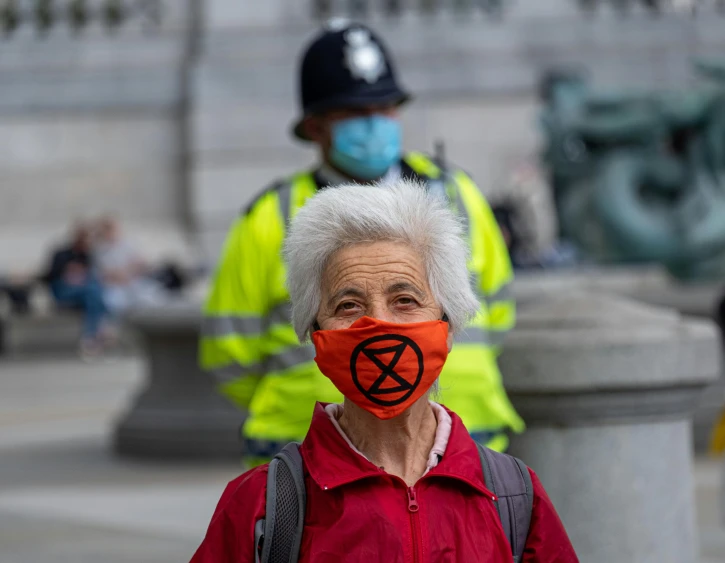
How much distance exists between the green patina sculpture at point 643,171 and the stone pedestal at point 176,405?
296 inches

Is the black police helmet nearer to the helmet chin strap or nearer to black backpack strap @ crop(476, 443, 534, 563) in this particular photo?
the helmet chin strap

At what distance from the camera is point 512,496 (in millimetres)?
2631

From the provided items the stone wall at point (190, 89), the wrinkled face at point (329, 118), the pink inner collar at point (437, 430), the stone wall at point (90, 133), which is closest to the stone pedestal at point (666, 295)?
the wrinkled face at point (329, 118)

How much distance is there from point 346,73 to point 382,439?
159 cm

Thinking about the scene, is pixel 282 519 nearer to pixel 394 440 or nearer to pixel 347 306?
pixel 394 440

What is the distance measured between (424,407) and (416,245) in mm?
294

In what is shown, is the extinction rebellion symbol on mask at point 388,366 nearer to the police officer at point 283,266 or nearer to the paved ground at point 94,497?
the police officer at point 283,266

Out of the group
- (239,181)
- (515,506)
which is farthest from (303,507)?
(239,181)

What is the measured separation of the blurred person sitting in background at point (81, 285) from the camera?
67.4ft

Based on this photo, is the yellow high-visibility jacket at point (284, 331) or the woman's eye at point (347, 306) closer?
the woman's eye at point (347, 306)

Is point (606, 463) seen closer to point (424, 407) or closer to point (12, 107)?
point (424, 407)

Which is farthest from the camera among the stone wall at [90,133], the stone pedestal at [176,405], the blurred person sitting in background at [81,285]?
the stone wall at [90,133]

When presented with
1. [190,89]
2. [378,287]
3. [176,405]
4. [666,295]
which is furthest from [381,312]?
[190,89]

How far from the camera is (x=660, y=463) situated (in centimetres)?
492
